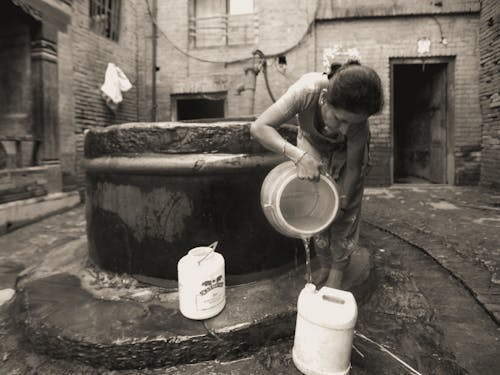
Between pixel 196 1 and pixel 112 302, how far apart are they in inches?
308

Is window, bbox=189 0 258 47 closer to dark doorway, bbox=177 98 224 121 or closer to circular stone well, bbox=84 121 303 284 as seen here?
dark doorway, bbox=177 98 224 121

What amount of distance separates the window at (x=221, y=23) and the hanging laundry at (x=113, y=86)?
200 cm

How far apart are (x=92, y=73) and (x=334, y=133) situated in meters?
5.75

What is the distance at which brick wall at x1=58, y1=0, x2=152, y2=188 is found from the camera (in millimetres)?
5359

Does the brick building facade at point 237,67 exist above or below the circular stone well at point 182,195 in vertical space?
above

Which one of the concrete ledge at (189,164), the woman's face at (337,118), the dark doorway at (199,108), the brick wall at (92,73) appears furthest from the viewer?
the dark doorway at (199,108)

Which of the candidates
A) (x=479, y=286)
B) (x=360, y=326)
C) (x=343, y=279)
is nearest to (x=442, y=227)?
(x=479, y=286)

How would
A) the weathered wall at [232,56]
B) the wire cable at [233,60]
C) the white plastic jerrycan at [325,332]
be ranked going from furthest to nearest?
the weathered wall at [232,56] → the wire cable at [233,60] → the white plastic jerrycan at [325,332]

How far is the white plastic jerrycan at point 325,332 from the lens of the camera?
130cm

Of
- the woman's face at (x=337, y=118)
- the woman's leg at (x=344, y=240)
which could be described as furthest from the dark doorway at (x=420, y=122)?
the woman's face at (x=337, y=118)

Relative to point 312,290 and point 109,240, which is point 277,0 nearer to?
point 109,240

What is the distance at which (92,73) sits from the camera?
5.97 meters

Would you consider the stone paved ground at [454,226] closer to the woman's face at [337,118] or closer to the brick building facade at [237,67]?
the brick building facade at [237,67]

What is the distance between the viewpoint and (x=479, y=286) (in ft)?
6.91
